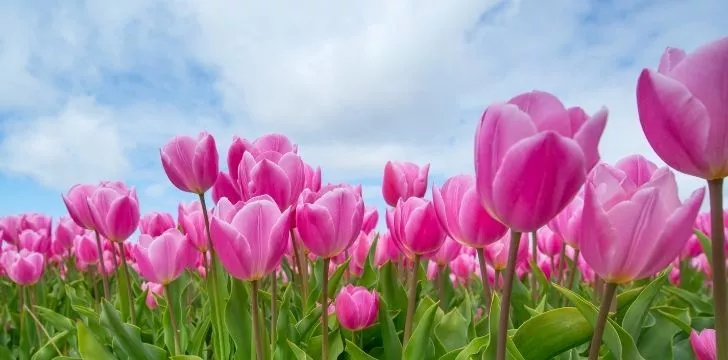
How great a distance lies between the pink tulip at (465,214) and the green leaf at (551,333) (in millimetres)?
Result: 284

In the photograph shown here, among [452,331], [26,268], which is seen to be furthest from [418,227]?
[26,268]

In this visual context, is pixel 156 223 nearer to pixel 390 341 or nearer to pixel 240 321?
Answer: pixel 240 321

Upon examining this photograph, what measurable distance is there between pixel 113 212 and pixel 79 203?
204 mm

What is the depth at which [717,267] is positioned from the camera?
0.94 meters

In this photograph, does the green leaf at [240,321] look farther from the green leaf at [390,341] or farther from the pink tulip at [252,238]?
the green leaf at [390,341]

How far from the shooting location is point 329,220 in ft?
5.21

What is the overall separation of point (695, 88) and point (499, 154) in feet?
0.92

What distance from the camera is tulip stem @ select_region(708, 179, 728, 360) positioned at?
0.93 metres

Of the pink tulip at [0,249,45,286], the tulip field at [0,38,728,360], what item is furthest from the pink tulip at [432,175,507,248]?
the pink tulip at [0,249,45,286]

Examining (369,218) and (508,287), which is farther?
(369,218)

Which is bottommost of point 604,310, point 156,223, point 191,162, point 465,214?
point 156,223

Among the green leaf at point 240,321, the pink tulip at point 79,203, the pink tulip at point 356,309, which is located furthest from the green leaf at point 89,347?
the pink tulip at point 356,309

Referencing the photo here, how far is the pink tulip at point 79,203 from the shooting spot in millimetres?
2275

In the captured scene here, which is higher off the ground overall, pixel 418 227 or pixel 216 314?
pixel 418 227
